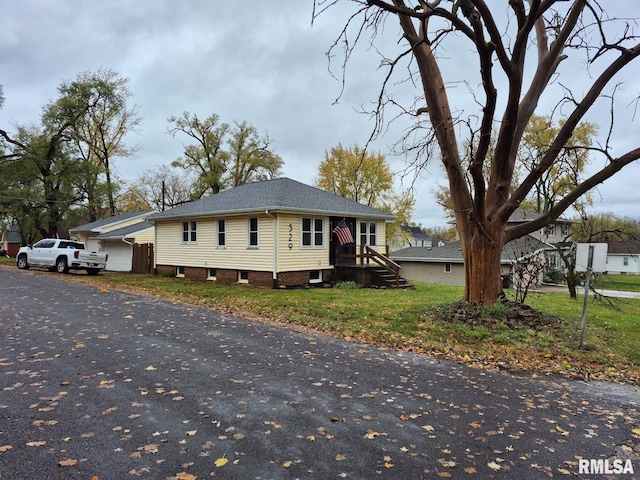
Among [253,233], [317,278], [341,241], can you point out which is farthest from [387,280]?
[253,233]

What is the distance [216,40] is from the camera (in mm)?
15898

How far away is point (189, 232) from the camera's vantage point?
64.8 feet

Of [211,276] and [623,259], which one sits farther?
[623,259]

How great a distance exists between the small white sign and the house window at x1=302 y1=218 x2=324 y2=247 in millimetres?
11077

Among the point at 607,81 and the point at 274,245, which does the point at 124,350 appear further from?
the point at 607,81

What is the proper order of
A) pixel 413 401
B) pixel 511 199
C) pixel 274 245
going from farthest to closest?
pixel 274 245, pixel 511 199, pixel 413 401

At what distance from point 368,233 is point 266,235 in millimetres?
5880

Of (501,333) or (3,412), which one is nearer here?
(3,412)

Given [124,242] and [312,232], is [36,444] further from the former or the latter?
[124,242]

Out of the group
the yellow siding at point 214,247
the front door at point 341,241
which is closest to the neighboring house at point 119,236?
the yellow siding at point 214,247

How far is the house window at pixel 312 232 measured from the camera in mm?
16922

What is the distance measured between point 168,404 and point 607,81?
10317 mm

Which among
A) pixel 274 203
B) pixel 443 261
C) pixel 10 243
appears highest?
pixel 274 203

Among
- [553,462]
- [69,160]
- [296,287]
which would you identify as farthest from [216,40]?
[69,160]
